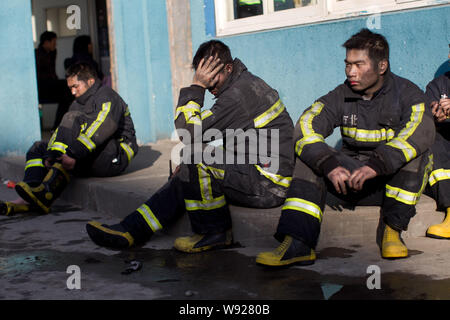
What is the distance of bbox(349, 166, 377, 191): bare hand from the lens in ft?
12.5

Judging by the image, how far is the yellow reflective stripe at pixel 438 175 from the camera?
4.41 m

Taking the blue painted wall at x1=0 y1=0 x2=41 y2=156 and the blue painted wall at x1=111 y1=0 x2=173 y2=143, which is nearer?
the blue painted wall at x1=0 y1=0 x2=41 y2=156

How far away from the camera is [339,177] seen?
12.5 feet

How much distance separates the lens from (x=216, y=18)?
Result: 7254mm

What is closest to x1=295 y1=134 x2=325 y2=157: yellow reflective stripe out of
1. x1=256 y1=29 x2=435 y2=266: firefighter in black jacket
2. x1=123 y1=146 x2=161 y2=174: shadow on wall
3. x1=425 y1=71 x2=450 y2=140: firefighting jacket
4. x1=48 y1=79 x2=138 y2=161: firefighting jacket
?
x1=256 y1=29 x2=435 y2=266: firefighter in black jacket

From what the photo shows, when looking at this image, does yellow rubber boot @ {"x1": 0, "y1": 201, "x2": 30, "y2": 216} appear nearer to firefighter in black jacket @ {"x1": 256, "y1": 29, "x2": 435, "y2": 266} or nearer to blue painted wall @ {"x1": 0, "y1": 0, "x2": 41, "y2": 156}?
blue painted wall @ {"x1": 0, "y1": 0, "x2": 41, "y2": 156}

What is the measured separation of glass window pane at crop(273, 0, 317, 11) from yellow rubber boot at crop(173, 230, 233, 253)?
2.84 meters

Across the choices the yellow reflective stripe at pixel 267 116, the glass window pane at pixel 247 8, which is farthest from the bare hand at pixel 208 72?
the glass window pane at pixel 247 8

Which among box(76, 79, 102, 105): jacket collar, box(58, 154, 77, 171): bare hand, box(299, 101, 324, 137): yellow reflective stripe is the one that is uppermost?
box(76, 79, 102, 105): jacket collar

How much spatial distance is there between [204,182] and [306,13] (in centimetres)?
272

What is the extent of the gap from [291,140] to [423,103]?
2.89 feet

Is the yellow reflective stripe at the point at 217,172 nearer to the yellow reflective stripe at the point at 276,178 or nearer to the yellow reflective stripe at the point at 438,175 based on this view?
the yellow reflective stripe at the point at 276,178

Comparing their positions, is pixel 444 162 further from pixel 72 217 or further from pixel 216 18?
pixel 216 18
